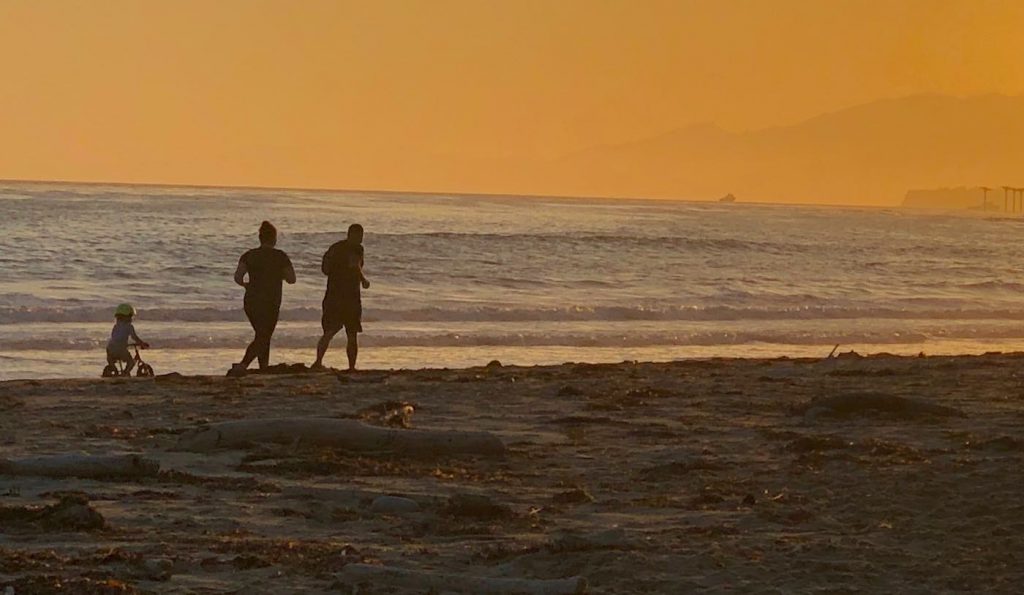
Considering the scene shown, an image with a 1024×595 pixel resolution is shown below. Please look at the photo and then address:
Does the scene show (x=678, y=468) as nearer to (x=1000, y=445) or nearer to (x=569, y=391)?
(x=1000, y=445)

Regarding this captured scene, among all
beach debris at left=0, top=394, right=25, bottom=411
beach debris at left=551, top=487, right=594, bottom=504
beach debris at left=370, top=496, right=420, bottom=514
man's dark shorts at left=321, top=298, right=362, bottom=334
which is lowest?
beach debris at left=0, top=394, right=25, bottom=411

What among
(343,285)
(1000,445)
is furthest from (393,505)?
(343,285)

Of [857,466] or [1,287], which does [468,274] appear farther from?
[857,466]

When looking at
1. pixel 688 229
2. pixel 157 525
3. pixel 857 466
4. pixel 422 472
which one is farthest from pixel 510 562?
pixel 688 229

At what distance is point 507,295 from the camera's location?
115 feet

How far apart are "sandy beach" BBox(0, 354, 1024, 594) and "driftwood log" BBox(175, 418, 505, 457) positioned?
54mm

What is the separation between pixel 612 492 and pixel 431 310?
69.4 feet

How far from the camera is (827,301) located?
35.2m

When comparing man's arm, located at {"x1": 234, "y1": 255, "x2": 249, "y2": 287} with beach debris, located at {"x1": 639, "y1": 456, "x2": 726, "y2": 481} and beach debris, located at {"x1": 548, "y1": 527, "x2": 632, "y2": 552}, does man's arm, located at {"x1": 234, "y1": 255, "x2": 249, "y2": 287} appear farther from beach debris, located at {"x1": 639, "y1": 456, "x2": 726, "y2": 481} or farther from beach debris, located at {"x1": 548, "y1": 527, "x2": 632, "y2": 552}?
beach debris, located at {"x1": 548, "y1": 527, "x2": 632, "y2": 552}

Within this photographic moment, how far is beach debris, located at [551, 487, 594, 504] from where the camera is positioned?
27.2ft

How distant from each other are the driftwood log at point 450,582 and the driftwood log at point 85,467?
2.59 metres

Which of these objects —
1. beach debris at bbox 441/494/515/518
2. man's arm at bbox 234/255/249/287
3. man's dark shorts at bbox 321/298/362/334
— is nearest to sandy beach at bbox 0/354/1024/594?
beach debris at bbox 441/494/515/518

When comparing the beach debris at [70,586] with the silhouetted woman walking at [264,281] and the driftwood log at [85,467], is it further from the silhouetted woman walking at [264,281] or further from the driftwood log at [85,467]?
the silhouetted woman walking at [264,281]

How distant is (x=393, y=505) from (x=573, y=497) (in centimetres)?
99
